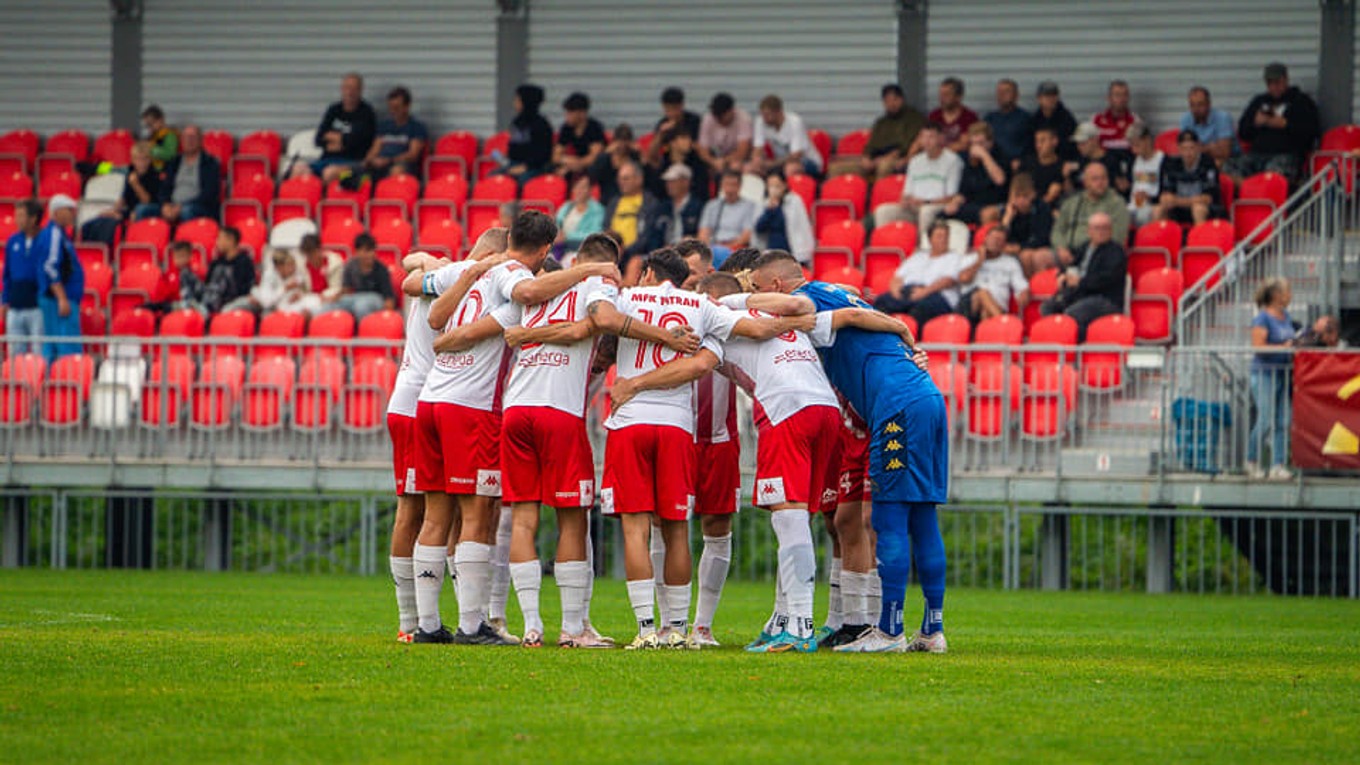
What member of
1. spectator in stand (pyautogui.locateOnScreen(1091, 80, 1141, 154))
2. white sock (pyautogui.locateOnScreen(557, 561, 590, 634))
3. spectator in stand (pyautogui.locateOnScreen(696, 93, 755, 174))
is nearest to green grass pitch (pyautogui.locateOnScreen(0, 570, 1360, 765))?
white sock (pyautogui.locateOnScreen(557, 561, 590, 634))

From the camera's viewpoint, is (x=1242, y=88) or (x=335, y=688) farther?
(x=1242, y=88)

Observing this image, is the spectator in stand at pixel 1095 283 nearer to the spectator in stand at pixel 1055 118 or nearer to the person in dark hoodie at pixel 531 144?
the spectator in stand at pixel 1055 118

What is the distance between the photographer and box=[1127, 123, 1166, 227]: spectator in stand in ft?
73.7

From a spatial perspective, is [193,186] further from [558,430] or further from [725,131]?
[558,430]

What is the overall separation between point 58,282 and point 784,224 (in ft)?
26.8

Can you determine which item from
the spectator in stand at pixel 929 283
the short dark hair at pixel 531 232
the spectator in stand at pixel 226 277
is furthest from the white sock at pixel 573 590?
the spectator in stand at pixel 226 277

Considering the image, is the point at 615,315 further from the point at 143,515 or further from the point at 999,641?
the point at 143,515

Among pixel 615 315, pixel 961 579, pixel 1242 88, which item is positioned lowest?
pixel 961 579

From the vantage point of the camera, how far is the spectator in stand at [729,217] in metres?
22.3

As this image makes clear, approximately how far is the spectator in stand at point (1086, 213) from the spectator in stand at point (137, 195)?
11783 millimetres

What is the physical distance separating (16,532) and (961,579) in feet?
36.0

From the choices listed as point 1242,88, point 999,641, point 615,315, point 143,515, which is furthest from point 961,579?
point 615,315

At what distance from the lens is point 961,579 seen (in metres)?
24.1

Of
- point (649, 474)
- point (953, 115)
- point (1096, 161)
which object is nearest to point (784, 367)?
point (649, 474)
